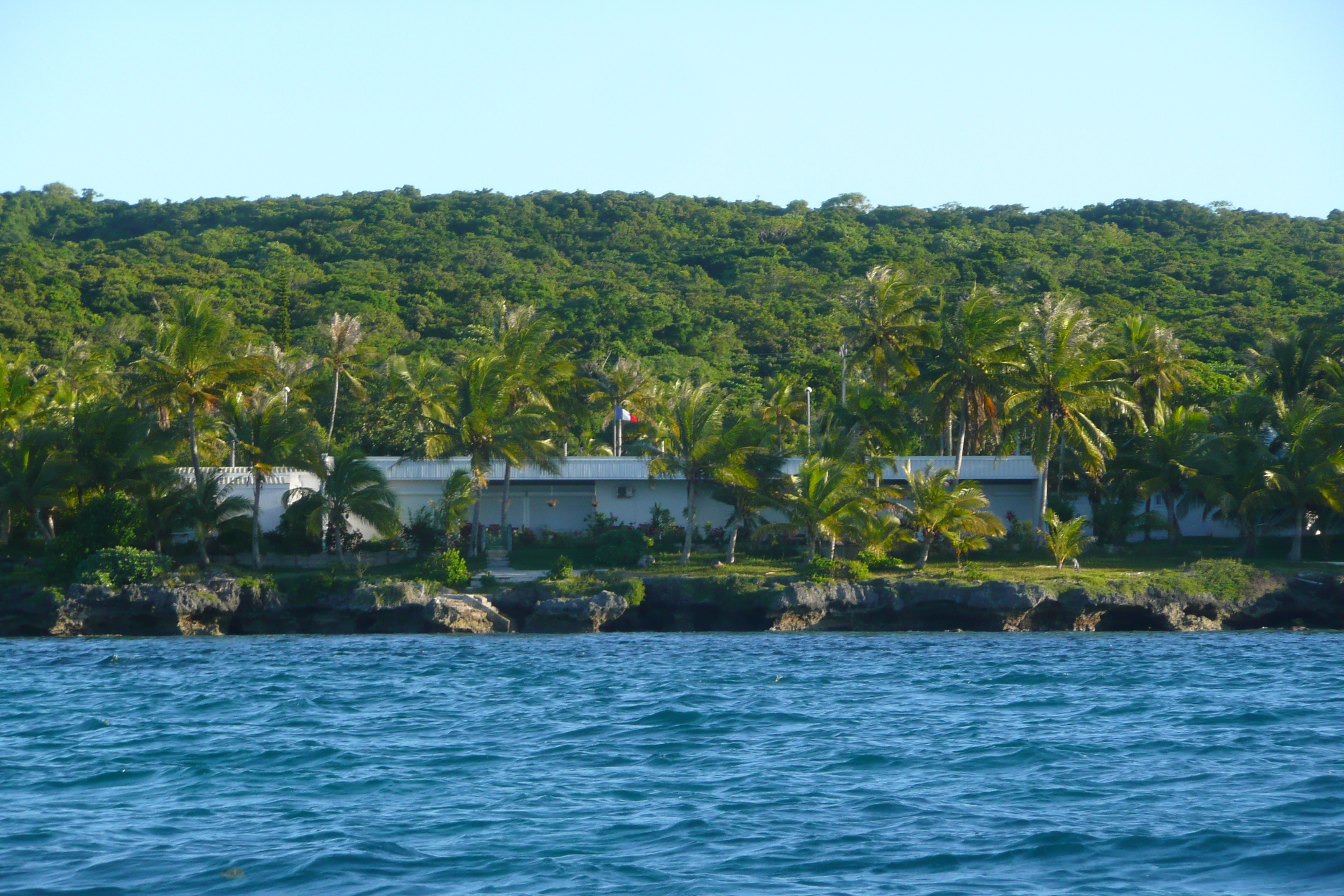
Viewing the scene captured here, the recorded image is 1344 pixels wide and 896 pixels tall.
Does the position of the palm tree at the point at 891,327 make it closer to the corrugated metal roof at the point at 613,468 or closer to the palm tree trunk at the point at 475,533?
the corrugated metal roof at the point at 613,468

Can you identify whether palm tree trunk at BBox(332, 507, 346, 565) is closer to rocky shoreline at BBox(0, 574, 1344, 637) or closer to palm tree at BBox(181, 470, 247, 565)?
palm tree at BBox(181, 470, 247, 565)

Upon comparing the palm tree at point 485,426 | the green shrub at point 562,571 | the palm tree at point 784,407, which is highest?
the palm tree at point 784,407

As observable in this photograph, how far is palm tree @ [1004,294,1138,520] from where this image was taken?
131 feet

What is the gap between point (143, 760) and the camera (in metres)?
16.7

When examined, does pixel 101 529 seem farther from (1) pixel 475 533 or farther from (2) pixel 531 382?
(2) pixel 531 382

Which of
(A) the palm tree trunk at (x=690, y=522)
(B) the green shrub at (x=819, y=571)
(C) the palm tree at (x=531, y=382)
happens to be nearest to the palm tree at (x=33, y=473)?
(C) the palm tree at (x=531, y=382)

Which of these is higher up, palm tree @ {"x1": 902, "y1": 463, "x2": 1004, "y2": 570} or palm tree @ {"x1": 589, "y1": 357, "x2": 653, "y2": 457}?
palm tree @ {"x1": 589, "y1": 357, "x2": 653, "y2": 457}

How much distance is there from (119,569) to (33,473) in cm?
576

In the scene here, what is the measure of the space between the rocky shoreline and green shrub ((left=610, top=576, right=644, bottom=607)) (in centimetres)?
14

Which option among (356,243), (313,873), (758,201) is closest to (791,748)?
(313,873)

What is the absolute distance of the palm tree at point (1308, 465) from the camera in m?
36.8

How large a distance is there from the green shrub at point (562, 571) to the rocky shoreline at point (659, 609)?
985mm

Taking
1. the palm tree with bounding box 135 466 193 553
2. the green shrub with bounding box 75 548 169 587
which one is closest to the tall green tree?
the palm tree with bounding box 135 466 193 553

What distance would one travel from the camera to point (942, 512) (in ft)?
117
